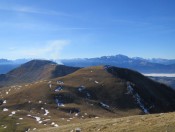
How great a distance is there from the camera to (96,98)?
5719 inches

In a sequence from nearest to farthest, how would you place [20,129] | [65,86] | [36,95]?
[20,129], [36,95], [65,86]

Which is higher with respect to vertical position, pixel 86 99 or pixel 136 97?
pixel 136 97

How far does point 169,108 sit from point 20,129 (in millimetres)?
91170

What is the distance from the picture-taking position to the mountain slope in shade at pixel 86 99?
112 metres

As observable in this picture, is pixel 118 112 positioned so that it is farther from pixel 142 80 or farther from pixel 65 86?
pixel 142 80

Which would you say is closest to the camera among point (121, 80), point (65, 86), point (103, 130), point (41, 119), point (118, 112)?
point (103, 130)

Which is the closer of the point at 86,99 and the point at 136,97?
the point at 86,99

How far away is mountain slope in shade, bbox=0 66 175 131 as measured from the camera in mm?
112062

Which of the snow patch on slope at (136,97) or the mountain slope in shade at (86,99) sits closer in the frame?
the mountain slope in shade at (86,99)

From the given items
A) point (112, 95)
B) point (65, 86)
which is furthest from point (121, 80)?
point (65, 86)

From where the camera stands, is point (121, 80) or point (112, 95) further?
point (121, 80)

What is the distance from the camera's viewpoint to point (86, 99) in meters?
141

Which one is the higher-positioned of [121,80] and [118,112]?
[121,80]

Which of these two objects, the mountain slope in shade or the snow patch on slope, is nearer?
the mountain slope in shade
